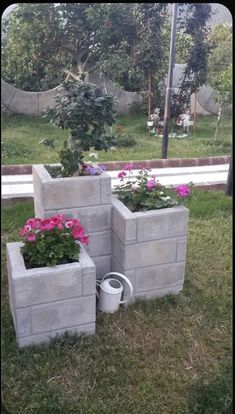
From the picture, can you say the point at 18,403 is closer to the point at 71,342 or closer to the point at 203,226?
the point at 71,342

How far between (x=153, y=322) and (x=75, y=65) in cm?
516

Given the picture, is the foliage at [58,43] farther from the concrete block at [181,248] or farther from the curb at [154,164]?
the concrete block at [181,248]

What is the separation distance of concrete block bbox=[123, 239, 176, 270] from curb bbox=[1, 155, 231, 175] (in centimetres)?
234

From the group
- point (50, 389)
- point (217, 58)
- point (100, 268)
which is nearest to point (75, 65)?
point (217, 58)

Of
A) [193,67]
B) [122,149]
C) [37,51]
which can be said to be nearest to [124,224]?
[122,149]

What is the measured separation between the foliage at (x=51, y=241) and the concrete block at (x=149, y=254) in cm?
34

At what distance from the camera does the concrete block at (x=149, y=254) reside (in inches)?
83.3

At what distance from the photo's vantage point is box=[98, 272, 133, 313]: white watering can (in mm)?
2068

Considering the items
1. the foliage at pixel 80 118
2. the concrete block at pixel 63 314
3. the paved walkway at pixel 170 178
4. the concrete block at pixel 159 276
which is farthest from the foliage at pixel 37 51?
the concrete block at pixel 63 314

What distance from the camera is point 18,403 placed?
4.95 feet

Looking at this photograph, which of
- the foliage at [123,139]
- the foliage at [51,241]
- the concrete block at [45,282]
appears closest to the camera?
the concrete block at [45,282]

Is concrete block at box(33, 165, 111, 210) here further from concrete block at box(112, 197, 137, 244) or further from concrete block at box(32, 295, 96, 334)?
concrete block at box(32, 295, 96, 334)

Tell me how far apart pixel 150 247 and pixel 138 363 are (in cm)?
63

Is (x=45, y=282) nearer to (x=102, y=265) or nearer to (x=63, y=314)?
(x=63, y=314)
